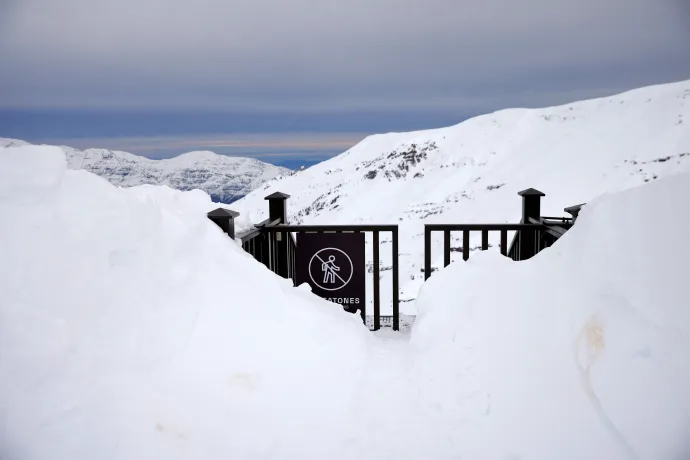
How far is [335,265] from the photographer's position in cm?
552

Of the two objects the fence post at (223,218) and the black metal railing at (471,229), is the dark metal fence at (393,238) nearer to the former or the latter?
the black metal railing at (471,229)

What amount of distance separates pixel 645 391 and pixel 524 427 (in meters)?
0.63

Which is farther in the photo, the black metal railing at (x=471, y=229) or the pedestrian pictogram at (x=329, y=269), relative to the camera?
the pedestrian pictogram at (x=329, y=269)

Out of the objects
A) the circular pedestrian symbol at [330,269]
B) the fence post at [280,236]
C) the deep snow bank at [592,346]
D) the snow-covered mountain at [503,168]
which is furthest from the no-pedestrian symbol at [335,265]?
the snow-covered mountain at [503,168]

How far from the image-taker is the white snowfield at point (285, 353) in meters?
2.38

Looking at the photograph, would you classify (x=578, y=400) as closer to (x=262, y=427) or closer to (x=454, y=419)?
(x=454, y=419)

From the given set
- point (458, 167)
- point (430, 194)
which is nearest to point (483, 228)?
point (430, 194)

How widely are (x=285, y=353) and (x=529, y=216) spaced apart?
361 cm

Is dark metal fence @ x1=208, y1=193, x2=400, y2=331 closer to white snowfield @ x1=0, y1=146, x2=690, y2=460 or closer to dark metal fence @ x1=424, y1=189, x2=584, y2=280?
dark metal fence @ x1=424, y1=189, x2=584, y2=280

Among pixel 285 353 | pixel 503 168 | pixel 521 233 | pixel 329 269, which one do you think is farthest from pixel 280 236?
pixel 503 168

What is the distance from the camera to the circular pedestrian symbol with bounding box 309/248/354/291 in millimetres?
5492

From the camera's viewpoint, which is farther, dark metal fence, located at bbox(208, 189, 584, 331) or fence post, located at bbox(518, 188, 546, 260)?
fence post, located at bbox(518, 188, 546, 260)

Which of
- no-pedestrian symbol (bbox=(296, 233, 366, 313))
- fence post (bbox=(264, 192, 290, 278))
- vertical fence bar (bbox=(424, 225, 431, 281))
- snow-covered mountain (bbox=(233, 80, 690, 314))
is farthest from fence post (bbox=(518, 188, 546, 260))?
snow-covered mountain (bbox=(233, 80, 690, 314))

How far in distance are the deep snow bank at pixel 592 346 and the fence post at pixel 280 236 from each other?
2452 mm
